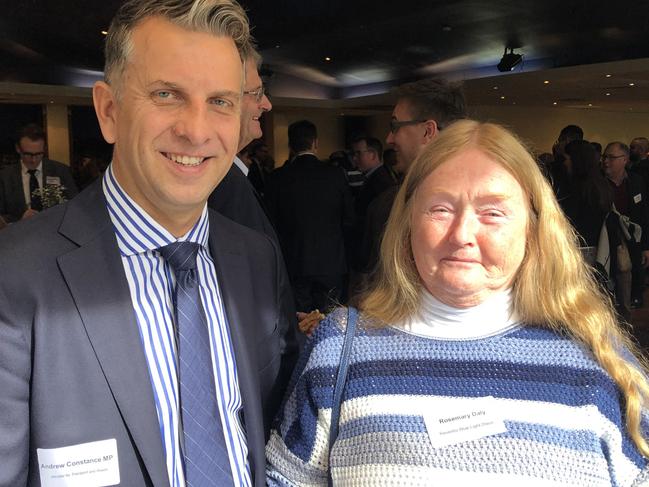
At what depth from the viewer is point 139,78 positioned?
4.24ft

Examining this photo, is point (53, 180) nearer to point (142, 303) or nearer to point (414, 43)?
point (142, 303)

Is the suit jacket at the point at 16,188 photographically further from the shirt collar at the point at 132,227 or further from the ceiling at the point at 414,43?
the ceiling at the point at 414,43

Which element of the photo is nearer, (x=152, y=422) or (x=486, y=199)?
(x=152, y=422)

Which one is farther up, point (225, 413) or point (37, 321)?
point (37, 321)

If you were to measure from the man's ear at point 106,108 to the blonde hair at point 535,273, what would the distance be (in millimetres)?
674

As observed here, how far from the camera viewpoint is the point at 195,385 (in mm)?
1303

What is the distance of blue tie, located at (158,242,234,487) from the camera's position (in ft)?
4.17

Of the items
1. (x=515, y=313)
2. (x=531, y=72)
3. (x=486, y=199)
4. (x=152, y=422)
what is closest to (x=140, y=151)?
(x=152, y=422)

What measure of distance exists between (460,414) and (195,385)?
1.74 ft

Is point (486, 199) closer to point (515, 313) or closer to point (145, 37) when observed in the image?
point (515, 313)

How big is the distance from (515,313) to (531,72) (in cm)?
1328

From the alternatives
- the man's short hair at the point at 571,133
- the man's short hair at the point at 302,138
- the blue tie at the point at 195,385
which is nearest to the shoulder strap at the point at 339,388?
the blue tie at the point at 195,385

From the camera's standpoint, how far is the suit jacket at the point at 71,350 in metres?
1.15

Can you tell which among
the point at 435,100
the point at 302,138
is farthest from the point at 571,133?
the point at 435,100
